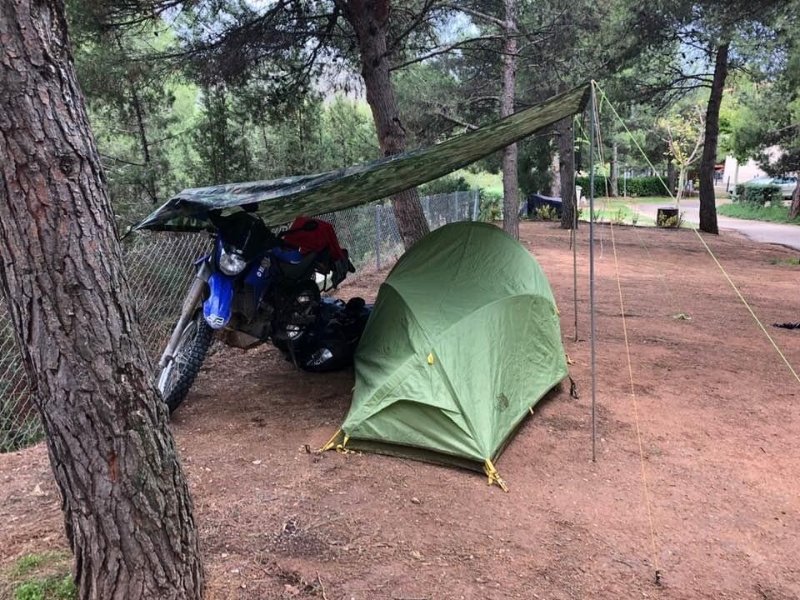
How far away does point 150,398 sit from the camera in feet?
5.73

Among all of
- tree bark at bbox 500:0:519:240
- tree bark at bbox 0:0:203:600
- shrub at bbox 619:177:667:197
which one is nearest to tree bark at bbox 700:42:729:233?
tree bark at bbox 500:0:519:240

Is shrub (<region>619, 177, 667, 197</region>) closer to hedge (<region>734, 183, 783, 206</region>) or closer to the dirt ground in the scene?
hedge (<region>734, 183, 783, 206</region>)

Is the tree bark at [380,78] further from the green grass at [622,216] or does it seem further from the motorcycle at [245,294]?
the green grass at [622,216]

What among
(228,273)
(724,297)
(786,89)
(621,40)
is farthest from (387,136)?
(786,89)

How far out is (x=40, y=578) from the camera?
6.83ft

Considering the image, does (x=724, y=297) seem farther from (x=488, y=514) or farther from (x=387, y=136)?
(x=488, y=514)

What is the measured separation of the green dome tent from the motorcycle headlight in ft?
3.14

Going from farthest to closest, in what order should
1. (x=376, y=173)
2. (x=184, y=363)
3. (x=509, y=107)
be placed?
(x=509, y=107) < (x=184, y=363) < (x=376, y=173)

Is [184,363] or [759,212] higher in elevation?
[184,363]

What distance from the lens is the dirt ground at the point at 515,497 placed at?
222cm

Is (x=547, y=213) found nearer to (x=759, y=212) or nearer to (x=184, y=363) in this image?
(x=759, y=212)

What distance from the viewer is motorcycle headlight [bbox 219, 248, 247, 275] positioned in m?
3.45

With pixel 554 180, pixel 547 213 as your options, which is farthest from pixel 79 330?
pixel 554 180

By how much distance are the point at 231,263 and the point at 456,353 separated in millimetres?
1458
